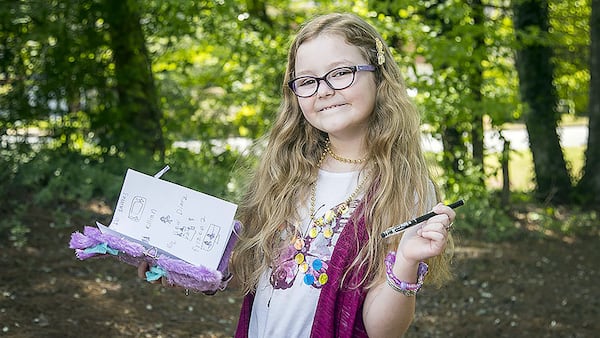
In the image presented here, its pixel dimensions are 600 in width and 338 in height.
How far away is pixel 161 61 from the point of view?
7.96m

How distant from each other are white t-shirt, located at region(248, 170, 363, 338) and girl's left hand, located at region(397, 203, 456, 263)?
0.31 metres

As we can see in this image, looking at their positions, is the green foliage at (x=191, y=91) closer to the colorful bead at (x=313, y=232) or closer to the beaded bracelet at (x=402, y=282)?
the colorful bead at (x=313, y=232)

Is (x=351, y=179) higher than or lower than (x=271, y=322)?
higher

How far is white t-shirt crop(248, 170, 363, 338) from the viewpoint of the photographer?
2.33m

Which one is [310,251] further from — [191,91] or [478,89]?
[191,91]

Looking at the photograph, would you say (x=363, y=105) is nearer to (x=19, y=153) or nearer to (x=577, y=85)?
(x=19, y=153)

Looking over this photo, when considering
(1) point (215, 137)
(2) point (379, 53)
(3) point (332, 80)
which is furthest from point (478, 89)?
(3) point (332, 80)

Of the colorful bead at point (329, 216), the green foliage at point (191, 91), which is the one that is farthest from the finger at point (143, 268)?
the green foliage at point (191, 91)

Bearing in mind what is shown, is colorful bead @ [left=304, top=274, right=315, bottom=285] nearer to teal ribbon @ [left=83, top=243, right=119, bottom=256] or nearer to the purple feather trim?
the purple feather trim

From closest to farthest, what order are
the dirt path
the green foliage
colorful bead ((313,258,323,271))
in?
colorful bead ((313,258,323,271))
the dirt path
the green foliage

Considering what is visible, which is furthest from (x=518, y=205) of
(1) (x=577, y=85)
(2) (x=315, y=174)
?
(2) (x=315, y=174)

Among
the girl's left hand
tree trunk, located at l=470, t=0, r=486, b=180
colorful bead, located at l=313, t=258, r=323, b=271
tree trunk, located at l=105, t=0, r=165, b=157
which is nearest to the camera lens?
the girl's left hand

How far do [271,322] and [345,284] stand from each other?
0.26 m

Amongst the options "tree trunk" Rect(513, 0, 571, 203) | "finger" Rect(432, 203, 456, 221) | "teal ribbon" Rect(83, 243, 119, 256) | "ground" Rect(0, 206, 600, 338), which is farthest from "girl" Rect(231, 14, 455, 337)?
"tree trunk" Rect(513, 0, 571, 203)
